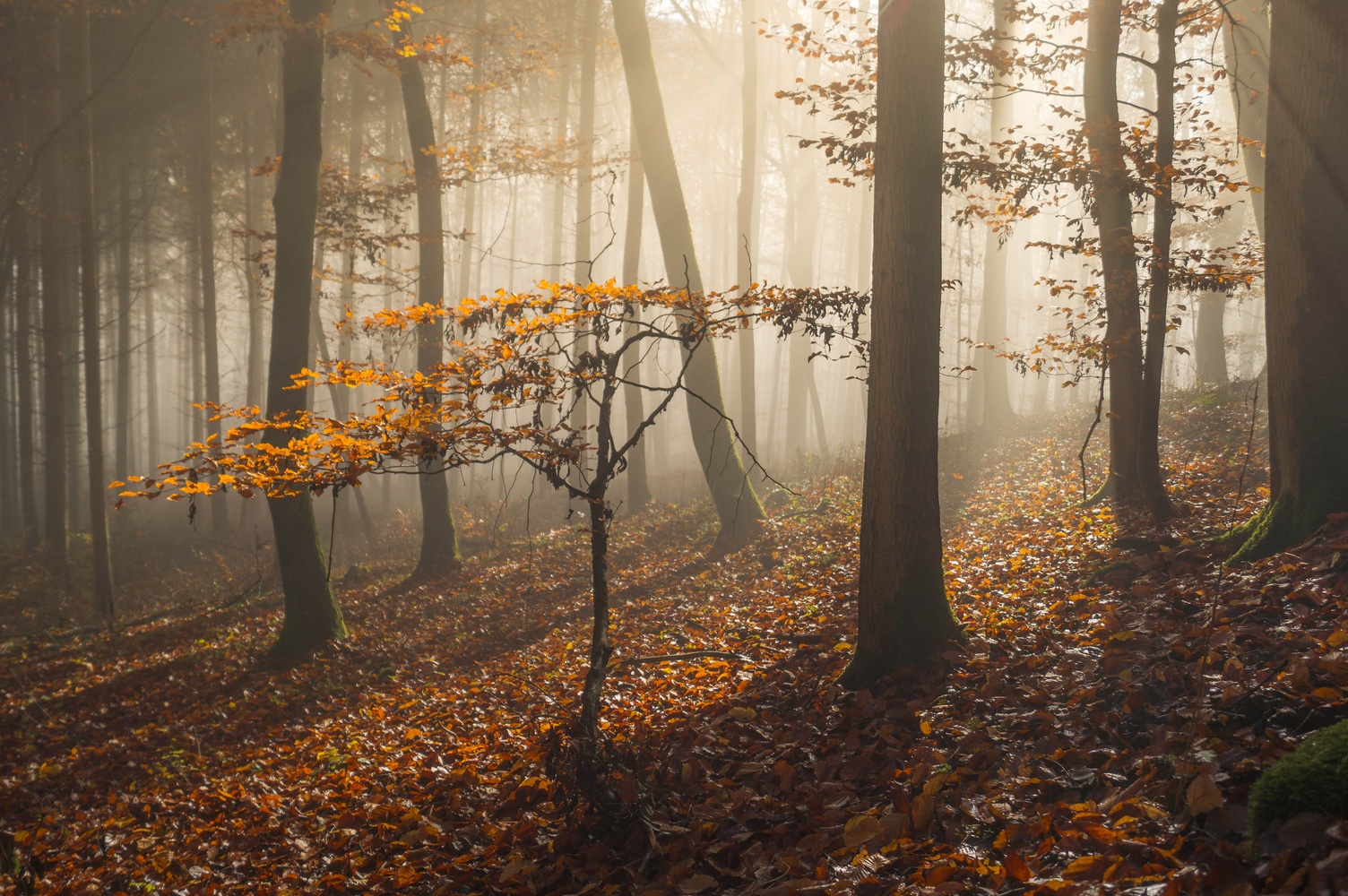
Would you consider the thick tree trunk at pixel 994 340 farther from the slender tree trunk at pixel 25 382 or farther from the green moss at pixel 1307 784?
the slender tree trunk at pixel 25 382

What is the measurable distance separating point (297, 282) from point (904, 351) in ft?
22.6

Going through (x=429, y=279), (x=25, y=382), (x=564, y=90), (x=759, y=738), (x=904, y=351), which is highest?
(x=564, y=90)

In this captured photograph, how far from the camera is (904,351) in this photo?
5.39 meters

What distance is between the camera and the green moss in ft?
8.62

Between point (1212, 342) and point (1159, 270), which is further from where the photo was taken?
point (1212, 342)

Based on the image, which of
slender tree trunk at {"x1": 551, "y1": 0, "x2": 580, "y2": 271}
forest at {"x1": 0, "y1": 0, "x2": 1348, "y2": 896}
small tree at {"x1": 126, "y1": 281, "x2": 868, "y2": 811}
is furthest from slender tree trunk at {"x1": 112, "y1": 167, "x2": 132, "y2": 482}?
small tree at {"x1": 126, "y1": 281, "x2": 868, "y2": 811}

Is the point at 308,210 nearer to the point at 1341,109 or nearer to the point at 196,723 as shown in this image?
the point at 196,723

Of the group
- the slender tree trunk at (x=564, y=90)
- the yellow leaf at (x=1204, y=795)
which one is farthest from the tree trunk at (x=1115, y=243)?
the slender tree trunk at (x=564, y=90)

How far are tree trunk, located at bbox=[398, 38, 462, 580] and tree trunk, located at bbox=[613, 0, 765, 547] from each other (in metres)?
3.29

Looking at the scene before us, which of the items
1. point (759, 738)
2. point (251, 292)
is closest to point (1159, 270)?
point (759, 738)

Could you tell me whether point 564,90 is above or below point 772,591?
above

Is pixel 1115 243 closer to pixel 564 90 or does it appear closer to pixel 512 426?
pixel 512 426

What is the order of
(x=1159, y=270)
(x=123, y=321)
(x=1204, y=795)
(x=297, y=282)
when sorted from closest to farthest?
(x=1204, y=795) → (x=1159, y=270) → (x=297, y=282) → (x=123, y=321)

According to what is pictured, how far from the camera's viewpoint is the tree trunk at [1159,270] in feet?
23.8
